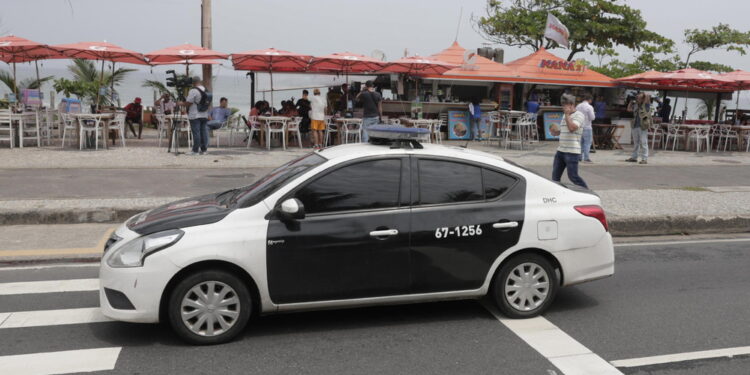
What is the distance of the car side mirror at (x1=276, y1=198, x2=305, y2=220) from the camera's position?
4.72 metres

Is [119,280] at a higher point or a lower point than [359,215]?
lower

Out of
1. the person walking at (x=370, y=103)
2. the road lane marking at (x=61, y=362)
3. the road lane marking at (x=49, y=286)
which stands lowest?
the road lane marking at (x=49, y=286)

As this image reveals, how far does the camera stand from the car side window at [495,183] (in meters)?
5.37

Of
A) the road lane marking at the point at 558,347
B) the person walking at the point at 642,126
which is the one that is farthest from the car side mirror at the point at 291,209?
the person walking at the point at 642,126

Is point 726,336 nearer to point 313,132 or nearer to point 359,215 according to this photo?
point 359,215

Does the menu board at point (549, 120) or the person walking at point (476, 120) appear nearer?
the person walking at point (476, 120)

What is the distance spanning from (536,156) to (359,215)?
13415 millimetres

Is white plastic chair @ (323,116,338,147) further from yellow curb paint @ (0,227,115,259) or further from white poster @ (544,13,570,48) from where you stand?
yellow curb paint @ (0,227,115,259)

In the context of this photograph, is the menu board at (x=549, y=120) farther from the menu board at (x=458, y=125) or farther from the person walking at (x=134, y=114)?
the person walking at (x=134, y=114)

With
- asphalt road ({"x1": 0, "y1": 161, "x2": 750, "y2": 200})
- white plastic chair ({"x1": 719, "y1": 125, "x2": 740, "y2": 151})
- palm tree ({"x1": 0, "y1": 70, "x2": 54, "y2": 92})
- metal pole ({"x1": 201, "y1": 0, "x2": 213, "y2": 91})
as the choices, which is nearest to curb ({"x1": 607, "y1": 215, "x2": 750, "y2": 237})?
asphalt road ({"x1": 0, "y1": 161, "x2": 750, "y2": 200})

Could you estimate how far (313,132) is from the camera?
1764 centimetres

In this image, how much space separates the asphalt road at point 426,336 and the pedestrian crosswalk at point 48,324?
3 cm

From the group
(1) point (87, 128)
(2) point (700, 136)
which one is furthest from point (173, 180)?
(2) point (700, 136)

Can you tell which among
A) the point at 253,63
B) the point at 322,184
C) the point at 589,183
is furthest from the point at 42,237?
the point at 253,63
